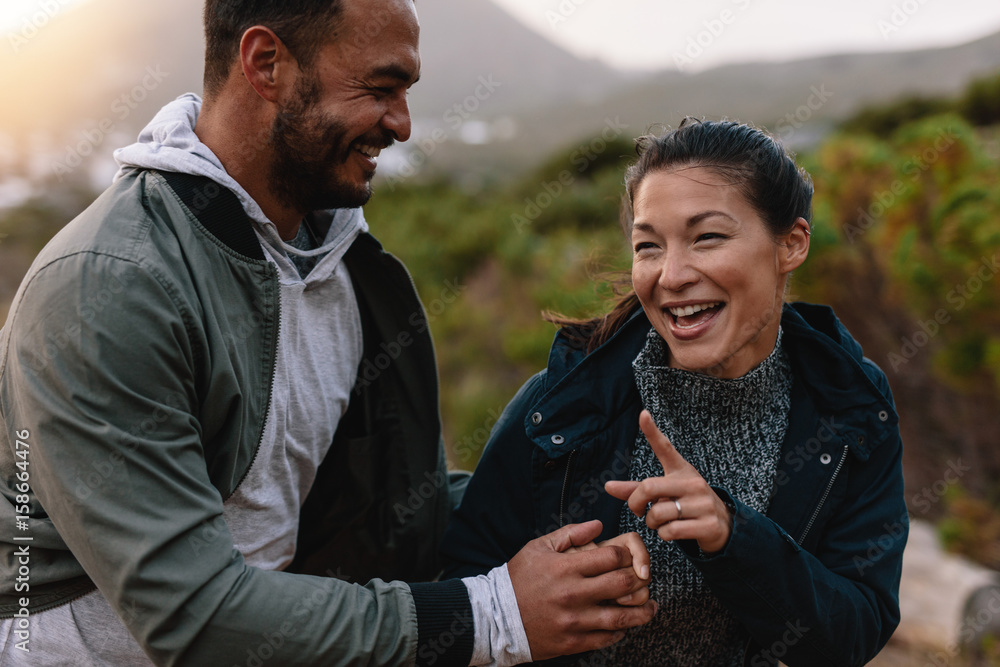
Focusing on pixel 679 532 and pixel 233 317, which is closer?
pixel 679 532

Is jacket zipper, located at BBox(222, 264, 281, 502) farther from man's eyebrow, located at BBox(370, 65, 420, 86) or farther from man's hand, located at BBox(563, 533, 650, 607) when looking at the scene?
man's hand, located at BBox(563, 533, 650, 607)

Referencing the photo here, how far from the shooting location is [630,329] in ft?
6.53

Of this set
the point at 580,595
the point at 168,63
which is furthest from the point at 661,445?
the point at 168,63

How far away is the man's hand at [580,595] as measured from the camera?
1.70 metres

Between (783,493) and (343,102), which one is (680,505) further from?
(343,102)

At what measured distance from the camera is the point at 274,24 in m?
1.82

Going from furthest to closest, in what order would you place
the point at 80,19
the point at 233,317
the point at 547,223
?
the point at 80,19, the point at 547,223, the point at 233,317

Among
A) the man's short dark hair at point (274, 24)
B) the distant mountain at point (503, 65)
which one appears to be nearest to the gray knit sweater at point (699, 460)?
the man's short dark hair at point (274, 24)

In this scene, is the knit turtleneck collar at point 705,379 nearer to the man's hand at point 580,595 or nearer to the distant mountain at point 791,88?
the man's hand at point 580,595

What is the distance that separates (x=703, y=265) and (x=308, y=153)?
3.22 feet

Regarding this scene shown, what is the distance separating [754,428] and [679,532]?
19.0 inches

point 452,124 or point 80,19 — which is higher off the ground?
point 80,19

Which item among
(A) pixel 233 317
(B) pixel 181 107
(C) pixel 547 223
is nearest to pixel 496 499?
(A) pixel 233 317

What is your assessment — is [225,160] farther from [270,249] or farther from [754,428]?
[754,428]
